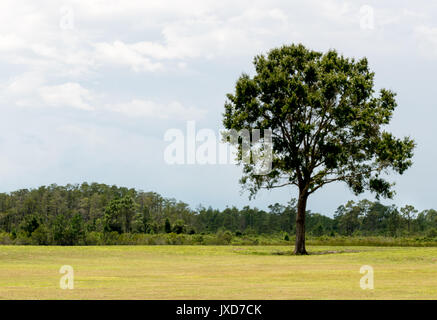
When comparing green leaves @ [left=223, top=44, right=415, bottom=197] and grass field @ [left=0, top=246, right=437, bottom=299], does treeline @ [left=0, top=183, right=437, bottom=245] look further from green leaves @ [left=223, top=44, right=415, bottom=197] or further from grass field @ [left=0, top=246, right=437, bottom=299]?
grass field @ [left=0, top=246, right=437, bottom=299]

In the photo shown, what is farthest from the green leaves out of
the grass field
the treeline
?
the treeline

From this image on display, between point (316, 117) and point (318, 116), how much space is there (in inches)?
10.3

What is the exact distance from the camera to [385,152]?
54.3 metres

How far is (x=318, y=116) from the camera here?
182ft

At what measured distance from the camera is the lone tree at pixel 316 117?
177ft

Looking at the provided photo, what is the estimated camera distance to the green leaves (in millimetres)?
53969

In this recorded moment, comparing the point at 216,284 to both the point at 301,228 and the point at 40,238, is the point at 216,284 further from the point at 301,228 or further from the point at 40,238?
the point at 40,238

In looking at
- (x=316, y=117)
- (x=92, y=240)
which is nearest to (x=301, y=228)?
(x=316, y=117)
